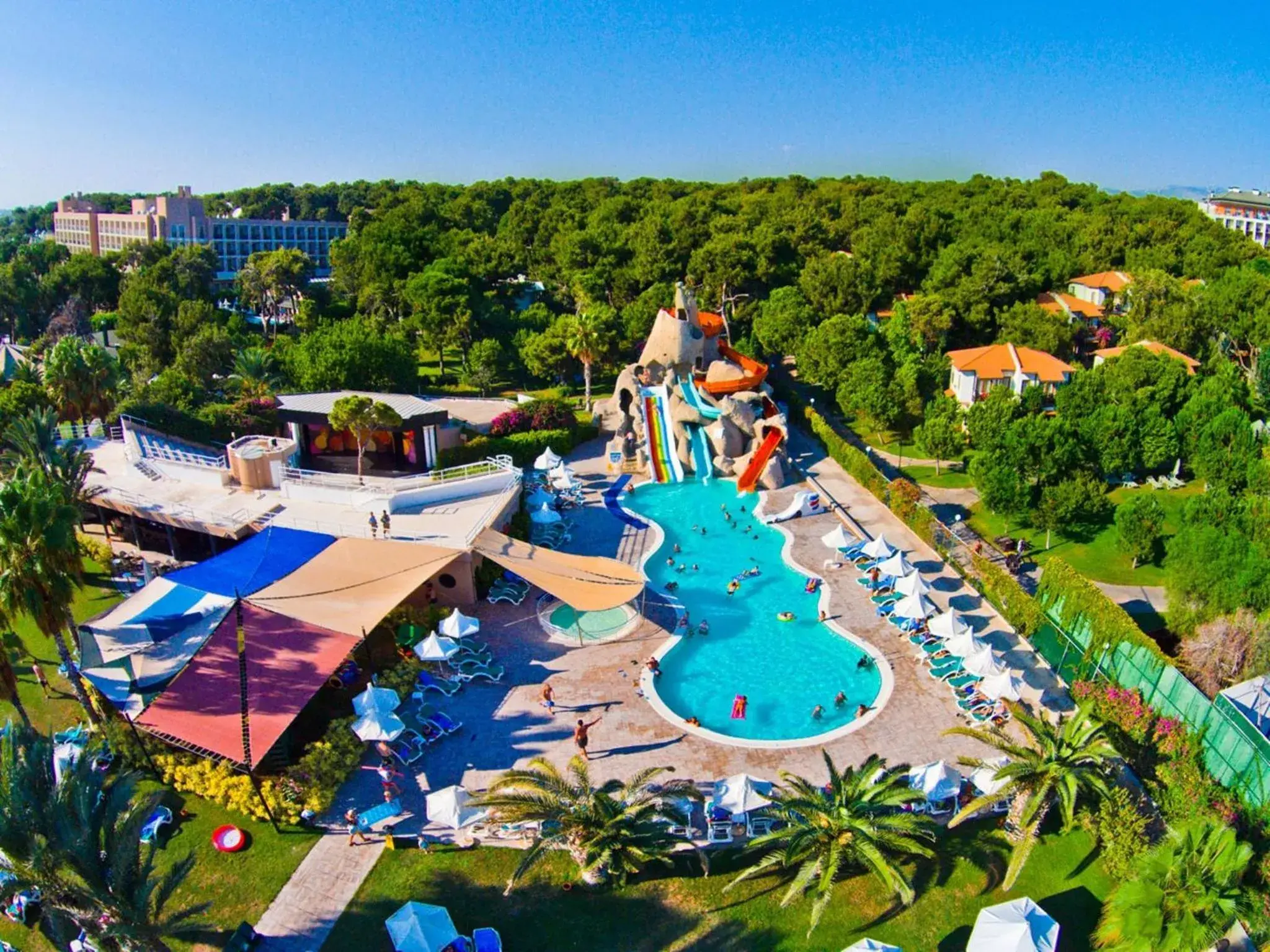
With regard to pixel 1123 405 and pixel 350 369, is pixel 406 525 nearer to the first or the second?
pixel 350 369

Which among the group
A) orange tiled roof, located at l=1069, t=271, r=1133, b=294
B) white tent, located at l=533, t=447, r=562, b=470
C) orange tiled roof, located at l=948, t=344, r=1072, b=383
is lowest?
white tent, located at l=533, t=447, r=562, b=470

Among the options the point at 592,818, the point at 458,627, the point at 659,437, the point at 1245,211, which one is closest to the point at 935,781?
the point at 592,818

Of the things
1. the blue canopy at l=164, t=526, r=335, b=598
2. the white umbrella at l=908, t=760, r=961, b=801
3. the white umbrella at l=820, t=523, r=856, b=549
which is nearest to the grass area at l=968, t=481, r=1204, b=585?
the white umbrella at l=820, t=523, r=856, b=549

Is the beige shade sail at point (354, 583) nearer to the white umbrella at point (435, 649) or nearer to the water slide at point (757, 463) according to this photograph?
the white umbrella at point (435, 649)

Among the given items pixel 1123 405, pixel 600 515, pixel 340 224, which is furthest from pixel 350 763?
pixel 340 224

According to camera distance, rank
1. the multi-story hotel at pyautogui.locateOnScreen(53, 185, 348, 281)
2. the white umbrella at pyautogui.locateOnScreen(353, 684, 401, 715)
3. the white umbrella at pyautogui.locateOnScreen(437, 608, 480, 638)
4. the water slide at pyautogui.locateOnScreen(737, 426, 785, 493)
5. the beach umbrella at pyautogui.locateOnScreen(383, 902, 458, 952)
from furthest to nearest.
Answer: the multi-story hotel at pyautogui.locateOnScreen(53, 185, 348, 281), the water slide at pyautogui.locateOnScreen(737, 426, 785, 493), the white umbrella at pyautogui.locateOnScreen(437, 608, 480, 638), the white umbrella at pyautogui.locateOnScreen(353, 684, 401, 715), the beach umbrella at pyautogui.locateOnScreen(383, 902, 458, 952)

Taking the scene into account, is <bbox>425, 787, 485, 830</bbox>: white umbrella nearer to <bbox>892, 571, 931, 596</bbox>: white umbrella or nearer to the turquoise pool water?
the turquoise pool water
